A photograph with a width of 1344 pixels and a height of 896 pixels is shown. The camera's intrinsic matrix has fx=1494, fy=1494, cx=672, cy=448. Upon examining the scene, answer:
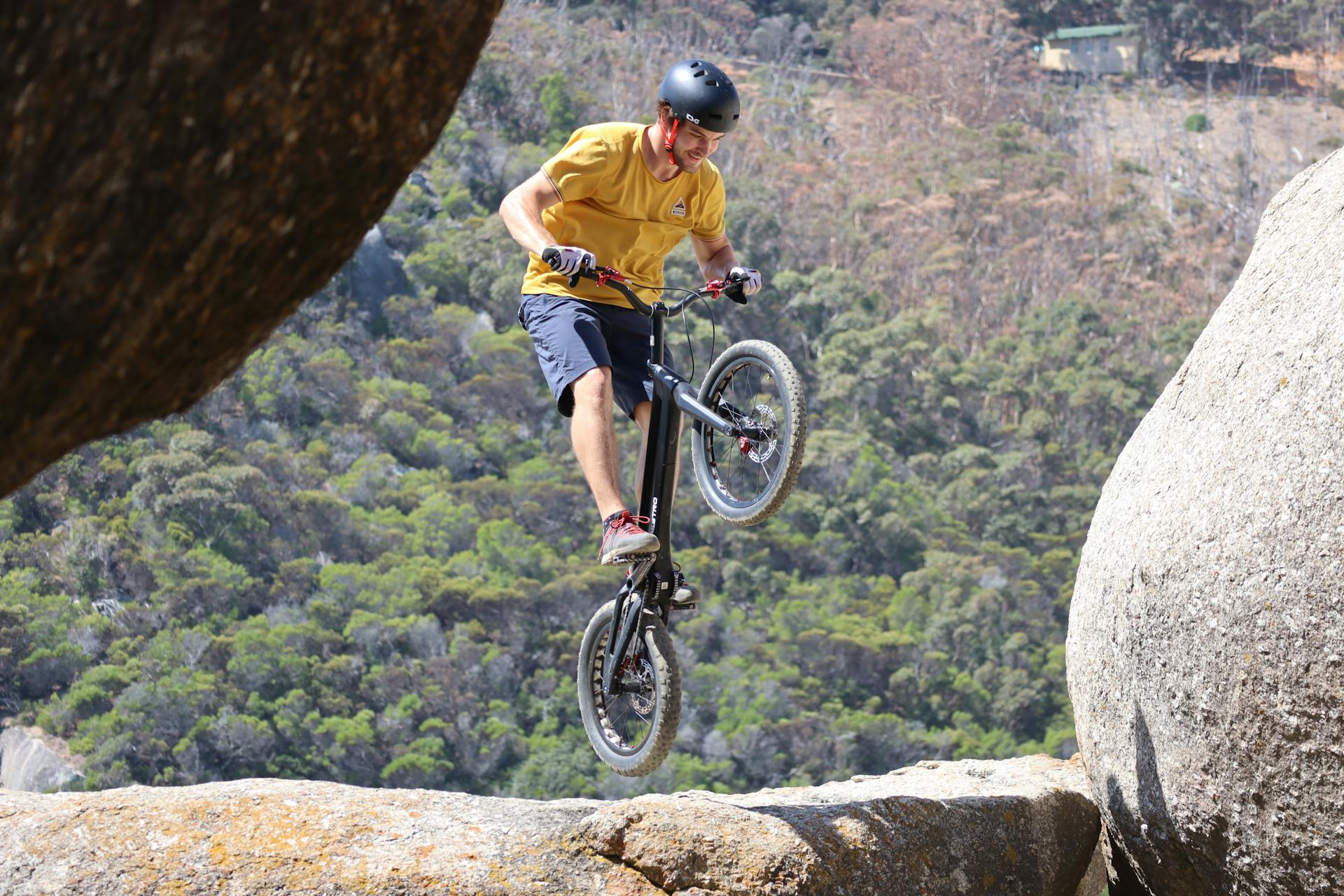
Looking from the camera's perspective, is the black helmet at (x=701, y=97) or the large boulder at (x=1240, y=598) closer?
the large boulder at (x=1240, y=598)

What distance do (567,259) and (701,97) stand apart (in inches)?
31.0

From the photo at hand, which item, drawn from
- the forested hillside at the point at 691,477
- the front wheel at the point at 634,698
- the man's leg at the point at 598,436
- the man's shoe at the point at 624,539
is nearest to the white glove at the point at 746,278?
the man's leg at the point at 598,436

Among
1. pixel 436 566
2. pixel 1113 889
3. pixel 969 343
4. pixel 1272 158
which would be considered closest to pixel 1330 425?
pixel 1113 889

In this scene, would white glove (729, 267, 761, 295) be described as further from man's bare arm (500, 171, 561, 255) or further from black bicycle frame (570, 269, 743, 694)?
man's bare arm (500, 171, 561, 255)

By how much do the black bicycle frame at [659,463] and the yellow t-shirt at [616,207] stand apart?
0.65ft

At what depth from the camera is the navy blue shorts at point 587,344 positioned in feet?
18.0

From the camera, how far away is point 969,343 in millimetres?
73062

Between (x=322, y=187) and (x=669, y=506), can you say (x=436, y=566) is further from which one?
(x=322, y=187)

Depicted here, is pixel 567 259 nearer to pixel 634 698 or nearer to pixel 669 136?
pixel 669 136

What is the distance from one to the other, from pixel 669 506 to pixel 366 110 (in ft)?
11.1

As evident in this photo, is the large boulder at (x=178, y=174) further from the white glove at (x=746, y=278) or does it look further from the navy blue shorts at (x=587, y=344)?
the white glove at (x=746, y=278)

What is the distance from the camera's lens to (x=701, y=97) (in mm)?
5336

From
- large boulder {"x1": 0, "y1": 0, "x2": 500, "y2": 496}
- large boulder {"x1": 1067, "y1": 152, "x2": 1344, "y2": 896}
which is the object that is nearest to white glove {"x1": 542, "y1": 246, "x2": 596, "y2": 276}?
large boulder {"x1": 1067, "y1": 152, "x2": 1344, "y2": 896}

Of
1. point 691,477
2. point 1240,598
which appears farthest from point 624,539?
point 691,477
